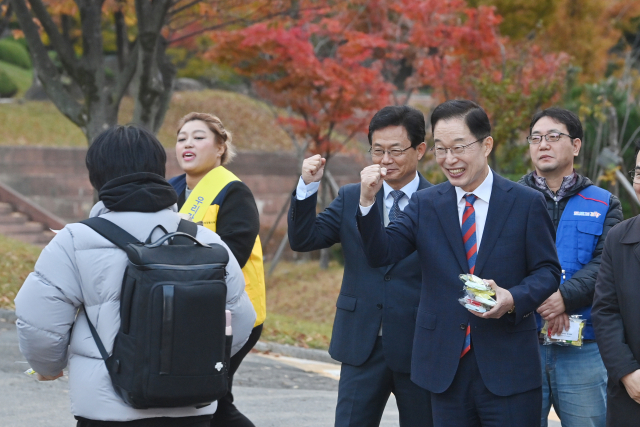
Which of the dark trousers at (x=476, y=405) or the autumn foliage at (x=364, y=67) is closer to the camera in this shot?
the dark trousers at (x=476, y=405)

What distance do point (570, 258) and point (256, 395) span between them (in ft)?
11.5

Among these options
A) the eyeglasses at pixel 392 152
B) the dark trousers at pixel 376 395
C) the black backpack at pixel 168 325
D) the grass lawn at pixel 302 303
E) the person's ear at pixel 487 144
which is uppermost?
the person's ear at pixel 487 144

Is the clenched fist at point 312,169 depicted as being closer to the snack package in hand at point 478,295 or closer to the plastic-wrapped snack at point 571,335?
the snack package in hand at point 478,295

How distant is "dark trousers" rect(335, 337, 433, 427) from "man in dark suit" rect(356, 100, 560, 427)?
0.30 m

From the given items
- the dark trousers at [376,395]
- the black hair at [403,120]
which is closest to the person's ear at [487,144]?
the black hair at [403,120]

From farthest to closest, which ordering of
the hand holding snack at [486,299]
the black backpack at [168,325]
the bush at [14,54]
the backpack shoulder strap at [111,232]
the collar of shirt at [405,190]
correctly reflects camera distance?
the bush at [14,54]
the collar of shirt at [405,190]
the hand holding snack at [486,299]
the backpack shoulder strap at [111,232]
the black backpack at [168,325]

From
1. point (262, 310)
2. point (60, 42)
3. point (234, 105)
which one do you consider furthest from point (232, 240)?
point (234, 105)

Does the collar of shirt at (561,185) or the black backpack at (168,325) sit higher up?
the collar of shirt at (561,185)

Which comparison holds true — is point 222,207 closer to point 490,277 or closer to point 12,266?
point 490,277

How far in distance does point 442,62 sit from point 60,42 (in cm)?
683

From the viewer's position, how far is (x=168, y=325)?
2506 mm

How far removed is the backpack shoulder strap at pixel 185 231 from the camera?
2.70 m

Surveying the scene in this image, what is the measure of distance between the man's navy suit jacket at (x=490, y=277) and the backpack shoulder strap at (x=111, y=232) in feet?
3.41

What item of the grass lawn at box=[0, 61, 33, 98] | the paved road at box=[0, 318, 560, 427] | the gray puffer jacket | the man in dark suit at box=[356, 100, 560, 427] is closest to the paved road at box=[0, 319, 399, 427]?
the paved road at box=[0, 318, 560, 427]
